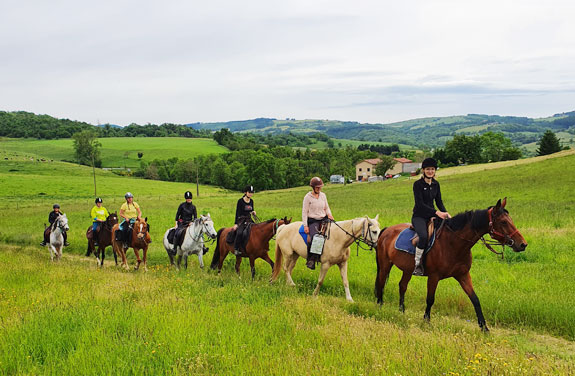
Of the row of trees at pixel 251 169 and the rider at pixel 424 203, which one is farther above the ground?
the rider at pixel 424 203

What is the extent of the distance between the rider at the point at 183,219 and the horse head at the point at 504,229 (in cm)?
995

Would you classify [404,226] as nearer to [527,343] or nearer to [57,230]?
[527,343]

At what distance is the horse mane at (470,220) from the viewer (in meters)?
7.90

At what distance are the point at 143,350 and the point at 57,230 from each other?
45.2 feet

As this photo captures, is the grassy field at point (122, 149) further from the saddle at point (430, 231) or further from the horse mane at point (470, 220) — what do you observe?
the horse mane at point (470, 220)

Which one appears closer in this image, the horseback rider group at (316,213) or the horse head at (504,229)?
the horse head at (504,229)

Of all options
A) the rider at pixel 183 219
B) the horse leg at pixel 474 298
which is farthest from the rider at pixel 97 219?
the horse leg at pixel 474 298

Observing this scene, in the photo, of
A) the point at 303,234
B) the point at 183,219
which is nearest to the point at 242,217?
the point at 303,234

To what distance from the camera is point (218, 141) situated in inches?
6870

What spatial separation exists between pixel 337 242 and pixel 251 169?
85.7m

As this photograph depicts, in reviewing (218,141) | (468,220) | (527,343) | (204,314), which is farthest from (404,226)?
(218,141)

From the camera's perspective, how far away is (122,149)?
5640 inches

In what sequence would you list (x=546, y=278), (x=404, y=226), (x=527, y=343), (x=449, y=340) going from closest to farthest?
(x=449, y=340) < (x=527, y=343) < (x=404, y=226) < (x=546, y=278)

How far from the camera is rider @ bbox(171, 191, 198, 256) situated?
14609 millimetres
